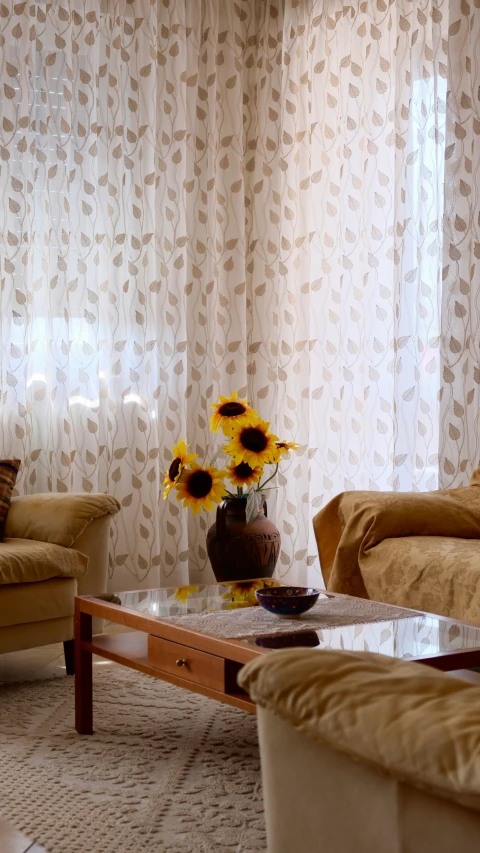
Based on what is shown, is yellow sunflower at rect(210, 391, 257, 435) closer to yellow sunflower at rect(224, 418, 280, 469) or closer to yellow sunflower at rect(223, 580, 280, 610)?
yellow sunflower at rect(224, 418, 280, 469)

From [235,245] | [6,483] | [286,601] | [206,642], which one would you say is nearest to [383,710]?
[206,642]

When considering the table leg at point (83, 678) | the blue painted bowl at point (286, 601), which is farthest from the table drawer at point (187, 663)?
the table leg at point (83, 678)

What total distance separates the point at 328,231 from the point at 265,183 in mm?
549

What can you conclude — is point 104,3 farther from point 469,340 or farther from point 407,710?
point 407,710

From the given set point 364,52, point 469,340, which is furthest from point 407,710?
point 364,52

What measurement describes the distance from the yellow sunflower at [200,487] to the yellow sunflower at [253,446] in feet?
0.28

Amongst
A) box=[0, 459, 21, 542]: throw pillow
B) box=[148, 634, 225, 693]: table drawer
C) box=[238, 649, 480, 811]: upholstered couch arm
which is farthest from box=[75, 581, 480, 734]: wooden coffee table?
box=[238, 649, 480, 811]: upholstered couch arm

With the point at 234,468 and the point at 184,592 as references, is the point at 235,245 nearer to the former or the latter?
the point at 234,468

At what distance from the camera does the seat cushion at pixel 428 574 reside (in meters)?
2.83

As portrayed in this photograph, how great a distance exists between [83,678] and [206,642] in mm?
697

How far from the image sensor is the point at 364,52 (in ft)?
15.1

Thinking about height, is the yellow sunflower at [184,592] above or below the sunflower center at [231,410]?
below

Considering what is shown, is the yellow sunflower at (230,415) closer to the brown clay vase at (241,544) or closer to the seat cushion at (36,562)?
the brown clay vase at (241,544)

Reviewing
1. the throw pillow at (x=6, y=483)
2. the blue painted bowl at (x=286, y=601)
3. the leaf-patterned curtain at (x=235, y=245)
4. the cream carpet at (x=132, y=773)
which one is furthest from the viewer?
the leaf-patterned curtain at (x=235, y=245)
